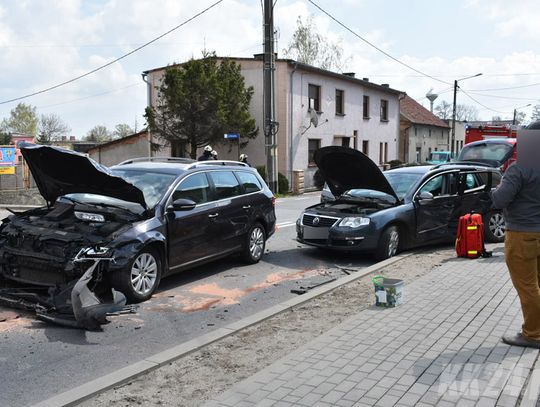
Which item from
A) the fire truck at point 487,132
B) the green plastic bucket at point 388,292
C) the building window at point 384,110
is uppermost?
the building window at point 384,110

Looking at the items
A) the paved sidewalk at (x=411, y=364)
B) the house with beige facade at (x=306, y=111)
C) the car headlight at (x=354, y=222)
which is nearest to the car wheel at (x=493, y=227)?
the car headlight at (x=354, y=222)

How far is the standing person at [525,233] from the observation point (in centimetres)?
449

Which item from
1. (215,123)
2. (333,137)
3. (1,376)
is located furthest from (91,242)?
(333,137)

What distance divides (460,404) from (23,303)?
440cm

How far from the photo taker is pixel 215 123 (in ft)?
78.6

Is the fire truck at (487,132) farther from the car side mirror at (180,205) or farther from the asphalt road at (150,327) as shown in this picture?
the car side mirror at (180,205)

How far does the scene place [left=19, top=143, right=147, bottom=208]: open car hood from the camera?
619cm

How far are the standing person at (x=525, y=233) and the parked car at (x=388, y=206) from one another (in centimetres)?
424

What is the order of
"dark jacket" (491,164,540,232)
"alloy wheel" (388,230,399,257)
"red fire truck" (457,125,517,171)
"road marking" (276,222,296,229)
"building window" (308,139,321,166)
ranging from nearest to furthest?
1. "dark jacket" (491,164,540,232)
2. "alloy wheel" (388,230,399,257)
3. "road marking" (276,222,296,229)
4. "red fire truck" (457,125,517,171)
5. "building window" (308,139,321,166)

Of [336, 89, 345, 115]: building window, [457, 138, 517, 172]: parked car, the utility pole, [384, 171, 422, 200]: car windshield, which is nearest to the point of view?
[384, 171, 422, 200]: car windshield

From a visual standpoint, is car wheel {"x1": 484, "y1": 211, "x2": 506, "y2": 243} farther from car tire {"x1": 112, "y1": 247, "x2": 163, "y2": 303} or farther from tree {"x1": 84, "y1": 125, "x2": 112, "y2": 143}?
tree {"x1": 84, "y1": 125, "x2": 112, "y2": 143}

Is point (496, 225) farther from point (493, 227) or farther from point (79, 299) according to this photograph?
point (79, 299)

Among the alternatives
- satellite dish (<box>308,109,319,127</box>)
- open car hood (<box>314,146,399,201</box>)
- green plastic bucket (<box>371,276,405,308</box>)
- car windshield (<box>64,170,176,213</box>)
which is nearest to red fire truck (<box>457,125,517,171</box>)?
open car hood (<box>314,146,399,201</box>)

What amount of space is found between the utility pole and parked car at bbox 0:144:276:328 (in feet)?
41.5
